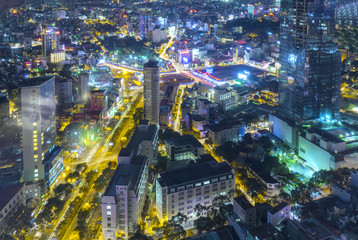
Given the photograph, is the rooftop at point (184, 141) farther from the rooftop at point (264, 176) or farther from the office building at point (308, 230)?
the office building at point (308, 230)

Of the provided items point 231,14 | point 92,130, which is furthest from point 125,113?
point 231,14

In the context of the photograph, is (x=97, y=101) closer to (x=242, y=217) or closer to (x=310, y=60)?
(x=310, y=60)

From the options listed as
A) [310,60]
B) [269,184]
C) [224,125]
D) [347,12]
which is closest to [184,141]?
[224,125]

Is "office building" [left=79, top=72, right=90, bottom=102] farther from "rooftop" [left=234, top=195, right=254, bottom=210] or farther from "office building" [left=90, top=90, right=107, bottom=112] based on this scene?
"rooftop" [left=234, top=195, right=254, bottom=210]

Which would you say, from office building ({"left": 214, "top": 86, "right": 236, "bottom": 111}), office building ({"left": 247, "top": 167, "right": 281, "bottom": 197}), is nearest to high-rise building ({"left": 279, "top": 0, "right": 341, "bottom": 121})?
office building ({"left": 214, "top": 86, "right": 236, "bottom": 111})

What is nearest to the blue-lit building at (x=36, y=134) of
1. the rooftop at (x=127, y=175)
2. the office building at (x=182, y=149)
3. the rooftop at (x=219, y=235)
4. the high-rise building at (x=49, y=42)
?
the rooftop at (x=127, y=175)

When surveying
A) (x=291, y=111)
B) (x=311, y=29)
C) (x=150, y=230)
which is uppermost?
(x=311, y=29)

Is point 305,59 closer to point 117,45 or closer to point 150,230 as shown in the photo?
point 150,230
